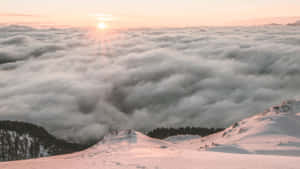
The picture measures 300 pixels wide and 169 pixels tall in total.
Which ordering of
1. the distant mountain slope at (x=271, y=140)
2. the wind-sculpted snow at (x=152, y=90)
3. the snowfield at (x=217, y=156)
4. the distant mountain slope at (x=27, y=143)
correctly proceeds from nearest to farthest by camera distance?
the snowfield at (x=217, y=156) < the distant mountain slope at (x=271, y=140) < the distant mountain slope at (x=27, y=143) < the wind-sculpted snow at (x=152, y=90)

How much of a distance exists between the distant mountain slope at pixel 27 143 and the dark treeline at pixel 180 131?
31.4 metres

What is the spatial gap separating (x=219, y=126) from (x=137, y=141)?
7511cm

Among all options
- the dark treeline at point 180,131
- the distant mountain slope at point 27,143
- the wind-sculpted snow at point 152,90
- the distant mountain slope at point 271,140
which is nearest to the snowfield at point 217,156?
the distant mountain slope at point 271,140

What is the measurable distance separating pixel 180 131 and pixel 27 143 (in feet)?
193

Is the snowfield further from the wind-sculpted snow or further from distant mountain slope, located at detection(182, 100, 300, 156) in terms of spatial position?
the wind-sculpted snow

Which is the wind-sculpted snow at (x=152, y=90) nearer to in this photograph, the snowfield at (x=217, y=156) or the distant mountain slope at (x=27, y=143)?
the distant mountain slope at (x=27, y=143)

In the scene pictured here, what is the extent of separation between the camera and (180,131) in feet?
301

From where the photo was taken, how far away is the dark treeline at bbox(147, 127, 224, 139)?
84250 mm

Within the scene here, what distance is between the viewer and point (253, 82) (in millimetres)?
132250

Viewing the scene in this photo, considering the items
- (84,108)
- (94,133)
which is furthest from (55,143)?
(84,108)

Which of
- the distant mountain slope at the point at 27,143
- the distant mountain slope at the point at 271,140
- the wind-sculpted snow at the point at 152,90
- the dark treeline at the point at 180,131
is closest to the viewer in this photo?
the distant mountain slope at the point at 271,140

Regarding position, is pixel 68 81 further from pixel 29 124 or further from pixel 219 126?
pixel 219 126

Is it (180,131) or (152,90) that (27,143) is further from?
(152,90)

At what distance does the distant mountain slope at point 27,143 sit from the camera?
247 feet
